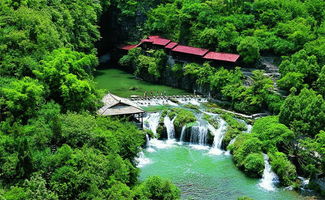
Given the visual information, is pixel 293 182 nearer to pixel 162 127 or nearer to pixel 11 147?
pixel 162 127

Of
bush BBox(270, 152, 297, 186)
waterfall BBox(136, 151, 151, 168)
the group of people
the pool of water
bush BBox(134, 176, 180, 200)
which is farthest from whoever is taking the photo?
the group of people

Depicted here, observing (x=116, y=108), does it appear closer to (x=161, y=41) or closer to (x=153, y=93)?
(x=153, y=93)

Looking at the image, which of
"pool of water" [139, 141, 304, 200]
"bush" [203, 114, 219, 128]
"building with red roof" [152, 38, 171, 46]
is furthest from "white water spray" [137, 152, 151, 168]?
"building with red roof" [152, 38, 171, 46]

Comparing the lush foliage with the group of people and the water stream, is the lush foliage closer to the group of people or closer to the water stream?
the water stream

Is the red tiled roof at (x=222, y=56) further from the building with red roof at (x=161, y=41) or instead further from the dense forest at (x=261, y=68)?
the building with red roof at (x=161, y=41)

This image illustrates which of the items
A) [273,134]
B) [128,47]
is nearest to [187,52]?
[128,47]
